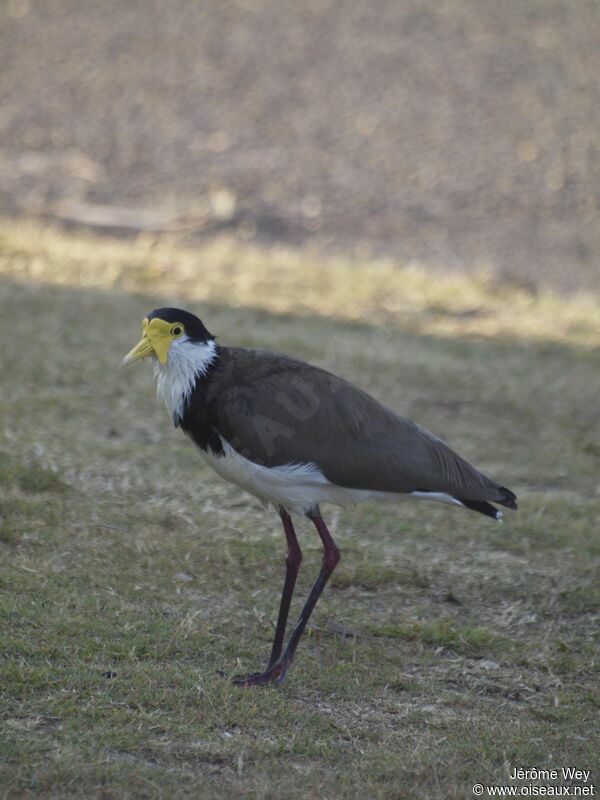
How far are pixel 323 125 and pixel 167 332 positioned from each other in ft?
28.1

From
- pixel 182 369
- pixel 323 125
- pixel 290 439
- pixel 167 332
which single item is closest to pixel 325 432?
pixel 290 439

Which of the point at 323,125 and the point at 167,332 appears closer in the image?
the point at 167,332

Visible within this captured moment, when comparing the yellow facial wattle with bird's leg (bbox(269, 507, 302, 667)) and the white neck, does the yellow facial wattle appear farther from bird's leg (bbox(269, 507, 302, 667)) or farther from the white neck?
bird's leg (bbox(269, 507, 302, 667))

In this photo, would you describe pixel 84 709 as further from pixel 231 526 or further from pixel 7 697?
pixel 231 526

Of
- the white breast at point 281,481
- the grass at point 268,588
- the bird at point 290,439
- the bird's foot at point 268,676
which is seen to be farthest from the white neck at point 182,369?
the bird's foot at point 268,676

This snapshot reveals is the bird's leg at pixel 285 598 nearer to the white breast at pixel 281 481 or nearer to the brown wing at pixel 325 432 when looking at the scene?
the white breast at pixel 281 481

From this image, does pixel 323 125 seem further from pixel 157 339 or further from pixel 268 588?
pixel 157 339

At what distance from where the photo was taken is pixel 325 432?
419 cm

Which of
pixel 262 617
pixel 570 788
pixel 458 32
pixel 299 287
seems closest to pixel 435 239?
pixel 299 287

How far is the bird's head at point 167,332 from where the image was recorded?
4.19m

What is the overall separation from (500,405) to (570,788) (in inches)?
157

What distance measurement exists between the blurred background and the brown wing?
6.18m

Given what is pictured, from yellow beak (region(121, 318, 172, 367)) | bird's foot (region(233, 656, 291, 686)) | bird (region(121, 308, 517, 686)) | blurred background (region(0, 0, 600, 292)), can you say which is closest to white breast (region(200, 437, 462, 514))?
bird (region(121, 308, 517, 686))

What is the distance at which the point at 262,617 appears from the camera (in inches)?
175
